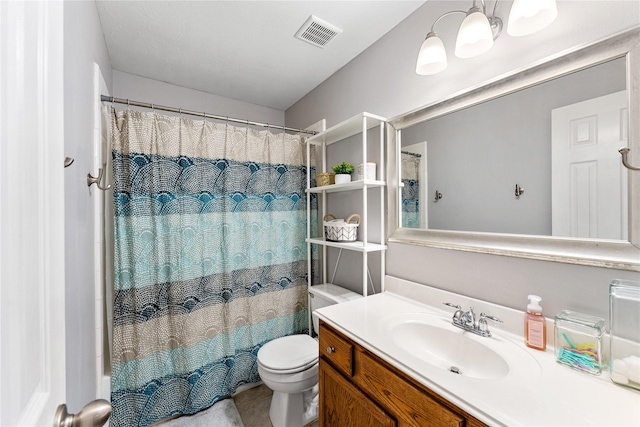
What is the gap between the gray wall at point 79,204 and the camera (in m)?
0.95

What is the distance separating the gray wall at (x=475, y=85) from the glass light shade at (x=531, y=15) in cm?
12

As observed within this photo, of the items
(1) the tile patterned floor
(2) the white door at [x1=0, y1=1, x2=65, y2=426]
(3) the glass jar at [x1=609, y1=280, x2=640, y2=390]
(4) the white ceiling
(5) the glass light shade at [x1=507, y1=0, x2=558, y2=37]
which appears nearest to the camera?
(2) the white door at [x1=0, y1=1, x2=65, y2=426]

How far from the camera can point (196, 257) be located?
175cm

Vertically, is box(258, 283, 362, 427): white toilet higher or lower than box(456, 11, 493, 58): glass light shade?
lower

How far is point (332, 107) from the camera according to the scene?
2092mm

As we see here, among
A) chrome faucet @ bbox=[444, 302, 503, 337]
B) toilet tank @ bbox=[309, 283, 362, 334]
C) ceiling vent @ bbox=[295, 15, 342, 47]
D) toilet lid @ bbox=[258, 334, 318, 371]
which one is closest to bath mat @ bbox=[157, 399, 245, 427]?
toilet lid @ bbox=[258, 334, 318, 371]

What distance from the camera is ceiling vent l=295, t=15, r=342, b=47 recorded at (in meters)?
1.53

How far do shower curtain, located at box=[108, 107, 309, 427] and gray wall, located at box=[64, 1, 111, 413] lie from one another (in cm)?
22

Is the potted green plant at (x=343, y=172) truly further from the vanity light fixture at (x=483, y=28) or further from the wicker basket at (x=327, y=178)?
the vanity light fixture at (x=483, y=28)

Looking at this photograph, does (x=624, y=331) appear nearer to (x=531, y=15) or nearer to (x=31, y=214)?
(x=531, y=15)

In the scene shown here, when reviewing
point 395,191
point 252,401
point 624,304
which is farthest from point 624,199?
point 252,401

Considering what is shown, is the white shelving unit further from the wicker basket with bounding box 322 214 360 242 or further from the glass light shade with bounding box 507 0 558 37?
the glass light shade with bounding box 507 0 558 37

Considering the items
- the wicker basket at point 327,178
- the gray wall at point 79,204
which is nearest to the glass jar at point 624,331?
the wicker basket at point 327,178

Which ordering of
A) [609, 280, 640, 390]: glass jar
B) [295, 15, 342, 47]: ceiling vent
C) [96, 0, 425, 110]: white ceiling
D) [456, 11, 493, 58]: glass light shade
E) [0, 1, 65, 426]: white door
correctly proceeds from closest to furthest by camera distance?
[0, 1, 65, 426]: white door → [609, 280, 640, 390]: glass jar → [456, 11, 493, 58]: glass light shade → [96, 0, 425, 110]: white ceiling → [295, 15, 342, 47]: ceiling vent
